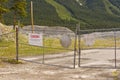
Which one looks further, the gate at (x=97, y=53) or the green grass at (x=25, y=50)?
the green grass at (x=25, y=50)

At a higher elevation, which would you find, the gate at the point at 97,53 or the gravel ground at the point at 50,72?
the gate at the point at 97,53

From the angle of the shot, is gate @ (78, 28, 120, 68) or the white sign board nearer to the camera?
the white sign board

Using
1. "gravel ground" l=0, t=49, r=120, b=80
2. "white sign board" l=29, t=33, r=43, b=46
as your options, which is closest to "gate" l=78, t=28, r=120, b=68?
"gravel ground" l=0, t=49, r=120, b=80

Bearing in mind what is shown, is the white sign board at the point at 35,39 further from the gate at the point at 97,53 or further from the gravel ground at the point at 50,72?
the gate at the point at 97,53

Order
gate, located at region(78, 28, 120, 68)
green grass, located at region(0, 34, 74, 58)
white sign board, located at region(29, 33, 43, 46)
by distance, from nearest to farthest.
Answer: white sign board, located at region(29, 33, 43, 46)
gate, located at region(78, 28, 120, 68)
green grass, located at region(0, 34, 74, 58)

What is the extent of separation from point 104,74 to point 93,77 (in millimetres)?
1060

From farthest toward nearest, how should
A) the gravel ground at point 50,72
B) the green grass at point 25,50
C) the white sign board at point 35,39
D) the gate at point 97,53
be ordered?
the green grass at point 25,50, the gate at point 97,53, the white sign board at point 35,39, the gravel ground at point 50,72

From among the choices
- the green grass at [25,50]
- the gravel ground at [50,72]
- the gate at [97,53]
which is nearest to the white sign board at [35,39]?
the gravel ground at [50,72]

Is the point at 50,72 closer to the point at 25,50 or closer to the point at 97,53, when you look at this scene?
the point at 25,50

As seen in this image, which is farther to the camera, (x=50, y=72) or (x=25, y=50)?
(x=25, y=50)


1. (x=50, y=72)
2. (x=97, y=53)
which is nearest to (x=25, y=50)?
(x=97, y=53)

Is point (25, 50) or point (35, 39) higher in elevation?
point (35, 39)

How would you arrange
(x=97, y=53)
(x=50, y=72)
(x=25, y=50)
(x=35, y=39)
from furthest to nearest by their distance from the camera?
(x=97, y=53) < (x=25, y=50) < (x=35, y=39) < (x=50, y=72)

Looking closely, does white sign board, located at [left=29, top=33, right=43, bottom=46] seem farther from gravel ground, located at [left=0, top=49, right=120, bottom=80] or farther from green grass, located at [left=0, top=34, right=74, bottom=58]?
green grass, located at [left=0, top=34, right=74, bottom=58]
